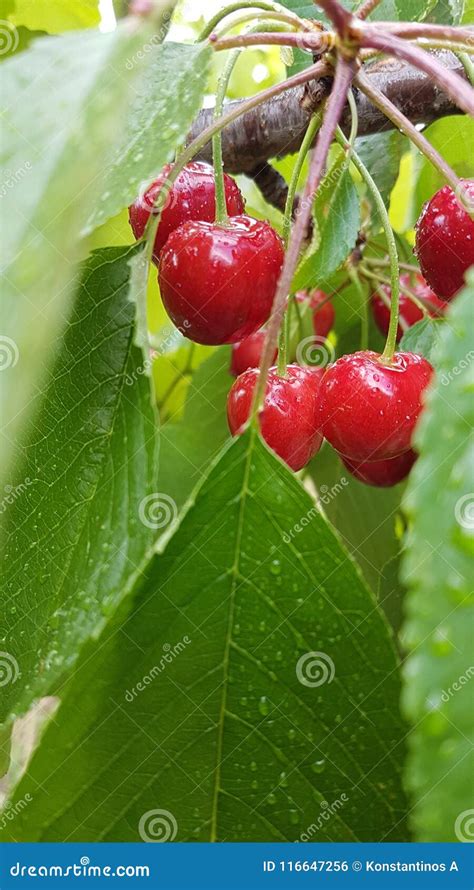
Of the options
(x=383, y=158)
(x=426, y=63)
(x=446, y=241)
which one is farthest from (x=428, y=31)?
(x=383, y=158)

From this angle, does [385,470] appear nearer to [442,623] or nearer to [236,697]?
[236,697]

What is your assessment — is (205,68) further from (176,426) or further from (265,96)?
(176,426)

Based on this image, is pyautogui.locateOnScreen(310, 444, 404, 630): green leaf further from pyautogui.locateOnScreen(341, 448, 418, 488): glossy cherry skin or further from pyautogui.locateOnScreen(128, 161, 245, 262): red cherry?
pyautogui.locateOnScreen(128, 161, 245, 262): red cherry

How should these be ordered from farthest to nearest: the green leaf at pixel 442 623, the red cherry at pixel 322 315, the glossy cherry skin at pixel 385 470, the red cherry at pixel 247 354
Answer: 1. the red cherry at pixel 322 315
2. the red cherry at pixel 247 354
3. the glossy cherry skin at pixel 385 470
4. the green leaf at pixel 442 623

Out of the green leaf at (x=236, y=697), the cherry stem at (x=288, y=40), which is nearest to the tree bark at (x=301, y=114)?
the cherry stem at (x=288, y=40)

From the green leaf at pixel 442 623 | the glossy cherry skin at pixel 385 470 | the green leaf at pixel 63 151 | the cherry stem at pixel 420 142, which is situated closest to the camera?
the green leaf at pixel 442 623

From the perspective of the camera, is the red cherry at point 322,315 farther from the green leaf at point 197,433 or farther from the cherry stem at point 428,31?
the cherry stem at point 428,31

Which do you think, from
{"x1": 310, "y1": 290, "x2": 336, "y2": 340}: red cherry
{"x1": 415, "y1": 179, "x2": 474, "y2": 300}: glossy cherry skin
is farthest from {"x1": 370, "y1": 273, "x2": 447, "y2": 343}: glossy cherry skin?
{"x1": 415, "y1": 179, "x2": 474, "y2": 300}: glossy cherry skin

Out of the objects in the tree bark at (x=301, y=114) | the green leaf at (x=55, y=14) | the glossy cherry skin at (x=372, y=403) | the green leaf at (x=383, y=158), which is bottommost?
the green leaf at (x=383, y=158)
